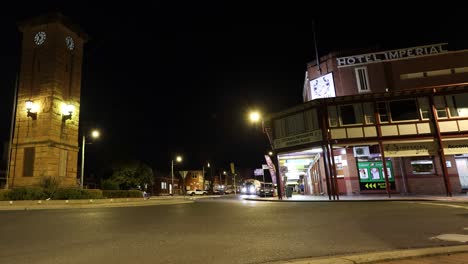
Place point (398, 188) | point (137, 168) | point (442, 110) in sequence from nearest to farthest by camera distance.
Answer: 1. point (442, 110)
2. point (398, 188)
3. point (137, 168)

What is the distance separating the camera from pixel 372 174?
2584 centimetres

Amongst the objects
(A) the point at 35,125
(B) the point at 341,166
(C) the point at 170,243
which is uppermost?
(A) the point at 35,125

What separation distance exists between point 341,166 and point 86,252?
24.0m

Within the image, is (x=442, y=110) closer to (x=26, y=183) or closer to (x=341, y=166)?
(x=341, y=166)

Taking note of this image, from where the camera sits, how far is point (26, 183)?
2575 centimetres

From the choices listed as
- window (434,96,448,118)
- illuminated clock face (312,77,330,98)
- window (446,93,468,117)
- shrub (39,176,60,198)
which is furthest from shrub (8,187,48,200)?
window (446,93,468,117)

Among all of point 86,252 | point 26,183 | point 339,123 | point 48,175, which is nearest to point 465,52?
point 339,123

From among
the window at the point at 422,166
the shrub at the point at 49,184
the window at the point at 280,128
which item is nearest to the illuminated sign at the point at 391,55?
the window at the point at 280,128

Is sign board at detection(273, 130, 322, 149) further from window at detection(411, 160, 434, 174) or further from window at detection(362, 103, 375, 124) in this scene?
window at detection(411, 160, 434, 174)

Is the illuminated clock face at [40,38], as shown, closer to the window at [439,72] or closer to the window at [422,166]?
the window at [422,166]

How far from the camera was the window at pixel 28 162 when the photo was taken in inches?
1028

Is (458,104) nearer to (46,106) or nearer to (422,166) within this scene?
(422,166)

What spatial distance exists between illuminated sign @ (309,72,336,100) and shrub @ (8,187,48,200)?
25.4 metres

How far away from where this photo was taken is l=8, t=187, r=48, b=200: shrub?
67.6 ft
